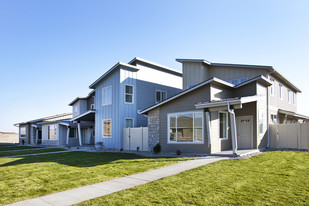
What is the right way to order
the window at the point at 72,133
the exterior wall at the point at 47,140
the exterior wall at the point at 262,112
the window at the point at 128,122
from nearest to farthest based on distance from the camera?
the exterior wall at the point at 262,112, the window at the point at 128,122, the exterior wall at the point at 47,140, the window at the point at 72,133

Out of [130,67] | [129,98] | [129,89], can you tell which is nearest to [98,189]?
[129,98]

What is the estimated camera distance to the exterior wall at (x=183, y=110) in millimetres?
12417

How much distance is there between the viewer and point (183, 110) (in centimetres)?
1333

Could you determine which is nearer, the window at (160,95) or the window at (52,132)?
the window at (160,95)

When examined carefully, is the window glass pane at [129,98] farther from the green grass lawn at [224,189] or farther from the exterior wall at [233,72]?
the green grass lawn at [224,189]

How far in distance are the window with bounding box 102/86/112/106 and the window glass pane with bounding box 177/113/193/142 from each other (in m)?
7.56

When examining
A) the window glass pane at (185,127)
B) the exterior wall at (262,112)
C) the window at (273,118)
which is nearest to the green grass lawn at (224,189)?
the window glass pane at (185,127)

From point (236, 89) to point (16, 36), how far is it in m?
16.2

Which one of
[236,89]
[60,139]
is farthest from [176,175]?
[60,139]

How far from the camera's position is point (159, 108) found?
14.6m

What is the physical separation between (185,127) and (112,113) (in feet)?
24.4

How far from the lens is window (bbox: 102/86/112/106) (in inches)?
743

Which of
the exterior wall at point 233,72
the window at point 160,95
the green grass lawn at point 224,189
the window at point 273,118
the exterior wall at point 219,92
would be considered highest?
the exterior wall at point 233,72

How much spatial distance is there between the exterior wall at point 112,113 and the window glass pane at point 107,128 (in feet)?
1.16
